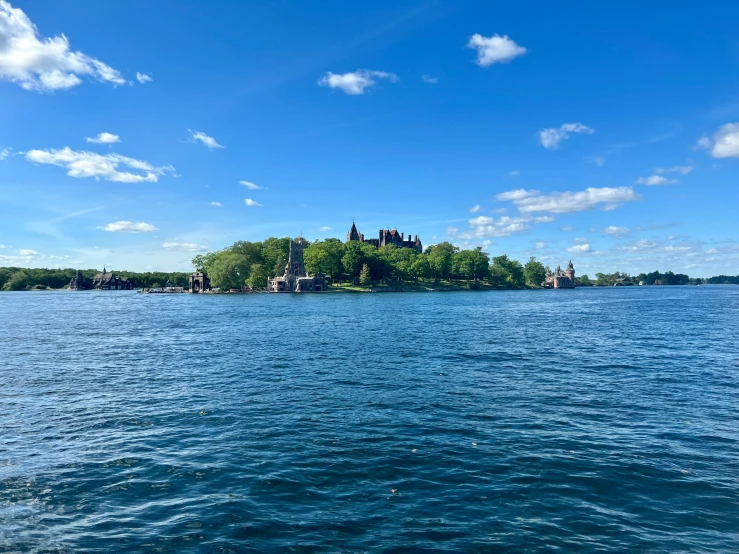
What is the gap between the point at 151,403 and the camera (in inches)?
1048

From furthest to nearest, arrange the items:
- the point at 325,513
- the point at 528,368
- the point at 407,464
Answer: the point at 528,368
the point at 407,464
the point at 325,513

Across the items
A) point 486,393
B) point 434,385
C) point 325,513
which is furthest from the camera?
point 434,385

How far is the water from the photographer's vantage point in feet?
42.9

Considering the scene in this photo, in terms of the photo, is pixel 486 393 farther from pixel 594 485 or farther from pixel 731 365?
pixel 731 365

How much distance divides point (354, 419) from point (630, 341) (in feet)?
144

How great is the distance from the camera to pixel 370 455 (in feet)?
60.3

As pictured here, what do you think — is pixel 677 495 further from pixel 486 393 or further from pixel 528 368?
pixel 528 368

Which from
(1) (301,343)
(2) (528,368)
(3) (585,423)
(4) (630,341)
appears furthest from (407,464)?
(4) (630,341)

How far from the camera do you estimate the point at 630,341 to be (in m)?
53.6

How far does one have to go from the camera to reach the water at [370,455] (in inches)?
515

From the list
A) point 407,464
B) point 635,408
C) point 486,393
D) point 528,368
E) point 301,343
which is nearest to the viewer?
point 407,464

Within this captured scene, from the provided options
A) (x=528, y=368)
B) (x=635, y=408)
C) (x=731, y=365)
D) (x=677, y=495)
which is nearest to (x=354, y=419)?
(x=677, y=495)

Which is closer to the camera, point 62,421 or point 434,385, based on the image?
point 62,421

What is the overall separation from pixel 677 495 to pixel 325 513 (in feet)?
38.8
